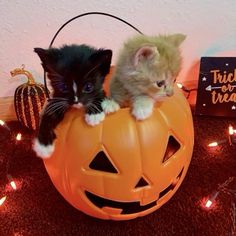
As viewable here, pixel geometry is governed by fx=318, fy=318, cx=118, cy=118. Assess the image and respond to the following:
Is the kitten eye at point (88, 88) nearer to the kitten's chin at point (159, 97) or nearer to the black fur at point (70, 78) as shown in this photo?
the black fur at point (70, 78)

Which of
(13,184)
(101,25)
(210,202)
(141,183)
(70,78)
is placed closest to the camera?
(70,78)

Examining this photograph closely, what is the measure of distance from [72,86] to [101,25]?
742mm

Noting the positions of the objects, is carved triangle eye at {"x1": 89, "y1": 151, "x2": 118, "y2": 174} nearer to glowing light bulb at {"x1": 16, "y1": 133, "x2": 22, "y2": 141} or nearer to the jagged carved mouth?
the jagged carved mouth

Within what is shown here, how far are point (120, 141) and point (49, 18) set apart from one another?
792 millimetres

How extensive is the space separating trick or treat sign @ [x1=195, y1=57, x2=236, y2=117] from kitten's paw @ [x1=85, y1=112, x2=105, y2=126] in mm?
772

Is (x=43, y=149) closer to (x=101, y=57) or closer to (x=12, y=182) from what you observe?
(x=101, y=57)

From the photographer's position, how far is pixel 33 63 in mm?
1371

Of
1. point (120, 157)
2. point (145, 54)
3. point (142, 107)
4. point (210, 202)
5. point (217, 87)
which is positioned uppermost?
point (145, 54)

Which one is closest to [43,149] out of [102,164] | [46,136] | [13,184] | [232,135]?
[46,136]

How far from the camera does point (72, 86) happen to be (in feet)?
2.23

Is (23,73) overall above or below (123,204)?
above

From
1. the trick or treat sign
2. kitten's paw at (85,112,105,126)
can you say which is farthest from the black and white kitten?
the trick or treat sign

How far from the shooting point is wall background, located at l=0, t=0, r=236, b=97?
1276mm

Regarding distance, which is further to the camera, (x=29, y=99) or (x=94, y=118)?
(x=29, y=99)
